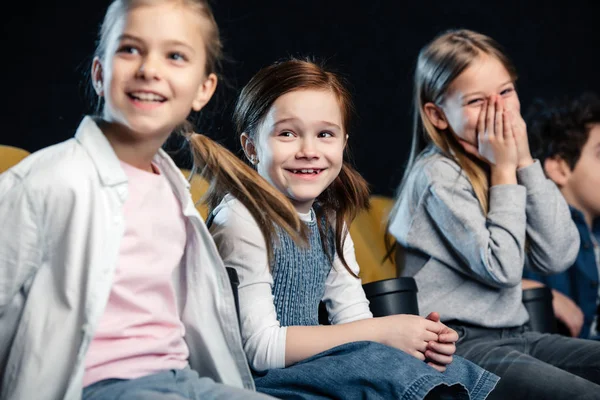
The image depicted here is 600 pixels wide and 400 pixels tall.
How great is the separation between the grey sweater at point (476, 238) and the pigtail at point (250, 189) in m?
0.50

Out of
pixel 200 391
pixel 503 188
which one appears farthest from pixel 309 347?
pixel 503 188

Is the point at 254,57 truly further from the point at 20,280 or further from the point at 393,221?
the point at 20,280

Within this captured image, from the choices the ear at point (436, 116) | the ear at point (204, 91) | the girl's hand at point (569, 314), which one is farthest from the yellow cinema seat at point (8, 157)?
the girl's hand at point (569, 314)

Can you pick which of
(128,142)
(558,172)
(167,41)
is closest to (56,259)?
(128,142)

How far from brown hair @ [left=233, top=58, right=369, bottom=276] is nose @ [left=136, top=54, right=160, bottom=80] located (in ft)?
1.22

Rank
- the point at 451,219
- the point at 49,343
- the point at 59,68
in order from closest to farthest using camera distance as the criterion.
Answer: the point at 49,343 < the point at 451,219 < the point at 59,68

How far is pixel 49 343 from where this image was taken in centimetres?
106

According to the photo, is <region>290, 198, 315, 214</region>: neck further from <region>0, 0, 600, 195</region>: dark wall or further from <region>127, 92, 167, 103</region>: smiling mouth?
<region>127, 92, 167, 103</region>: smiling mouth

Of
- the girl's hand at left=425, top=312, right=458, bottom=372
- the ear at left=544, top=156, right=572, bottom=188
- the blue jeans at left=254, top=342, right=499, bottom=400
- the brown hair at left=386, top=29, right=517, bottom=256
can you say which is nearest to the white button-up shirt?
the blue jeans at left=254, top=342, right=499, bottom=400

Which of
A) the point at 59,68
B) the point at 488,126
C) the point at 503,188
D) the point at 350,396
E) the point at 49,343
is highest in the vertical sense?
the point at 59,68

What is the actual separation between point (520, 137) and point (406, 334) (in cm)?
68

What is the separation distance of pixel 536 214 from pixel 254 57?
88cm

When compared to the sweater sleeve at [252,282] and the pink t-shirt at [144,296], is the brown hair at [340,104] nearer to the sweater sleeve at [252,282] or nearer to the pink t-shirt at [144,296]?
the sweater sleeve at [252,282]

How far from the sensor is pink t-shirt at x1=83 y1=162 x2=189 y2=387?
3.68ft
